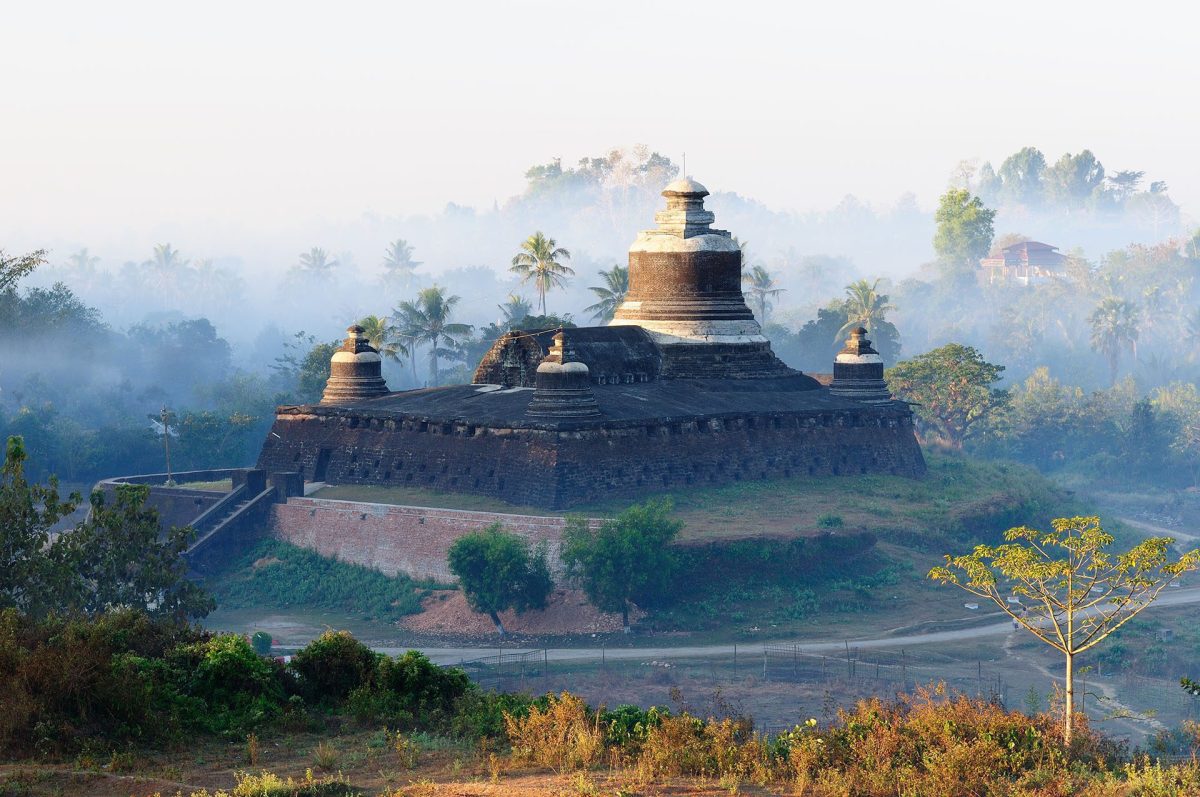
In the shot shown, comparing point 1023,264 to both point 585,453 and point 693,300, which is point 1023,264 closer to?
point 693,300

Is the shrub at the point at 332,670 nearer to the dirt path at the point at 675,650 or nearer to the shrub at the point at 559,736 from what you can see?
the shrub at the point at 559,736

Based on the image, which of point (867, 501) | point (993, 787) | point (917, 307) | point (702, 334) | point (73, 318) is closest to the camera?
point (993, 787)

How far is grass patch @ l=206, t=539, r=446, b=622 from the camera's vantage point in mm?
50250

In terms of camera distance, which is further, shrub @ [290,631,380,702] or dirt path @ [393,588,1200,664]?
dirt path @ [393,588,1200,664]

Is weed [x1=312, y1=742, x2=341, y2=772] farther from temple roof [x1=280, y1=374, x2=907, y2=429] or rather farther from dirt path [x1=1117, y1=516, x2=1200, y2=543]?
dirt path [x1=1117, y1=516, x2=1200, y2=543]

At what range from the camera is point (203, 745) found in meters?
25.0

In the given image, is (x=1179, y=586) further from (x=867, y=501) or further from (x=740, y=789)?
(x=740, y=789)

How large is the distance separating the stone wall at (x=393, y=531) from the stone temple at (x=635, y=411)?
79.8 inches

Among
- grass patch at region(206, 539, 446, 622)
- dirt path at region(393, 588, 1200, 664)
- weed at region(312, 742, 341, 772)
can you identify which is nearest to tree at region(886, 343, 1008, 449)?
dirt path at region(393, 588, 1200, 664)

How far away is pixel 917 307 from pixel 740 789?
159 metres

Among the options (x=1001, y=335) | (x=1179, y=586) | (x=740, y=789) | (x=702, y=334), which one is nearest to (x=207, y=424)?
(x=702, y=334)

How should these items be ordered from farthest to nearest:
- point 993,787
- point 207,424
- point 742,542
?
point 207,424 < point 742,542 < point 993,787

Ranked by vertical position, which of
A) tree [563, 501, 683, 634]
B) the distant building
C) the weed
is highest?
the distant building

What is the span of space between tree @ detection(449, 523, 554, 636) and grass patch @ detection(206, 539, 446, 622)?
2.19 m
